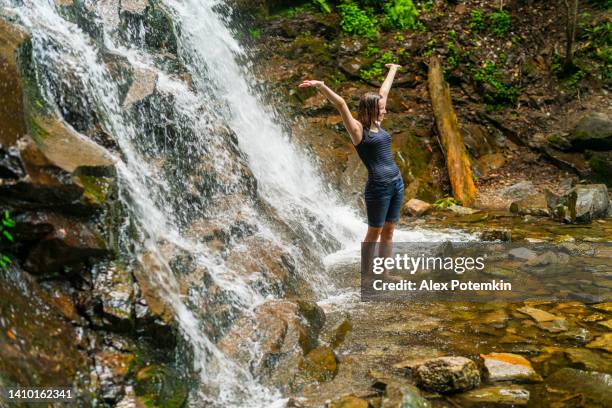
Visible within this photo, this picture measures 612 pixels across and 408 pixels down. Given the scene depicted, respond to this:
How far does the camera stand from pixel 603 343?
507cm

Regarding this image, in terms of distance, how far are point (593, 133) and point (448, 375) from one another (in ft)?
29.9

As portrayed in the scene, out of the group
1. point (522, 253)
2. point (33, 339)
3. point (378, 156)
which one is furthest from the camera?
point (522, 253)

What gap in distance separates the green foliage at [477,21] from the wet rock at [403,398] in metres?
11.5

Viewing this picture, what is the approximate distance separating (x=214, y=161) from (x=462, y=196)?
5573 mm

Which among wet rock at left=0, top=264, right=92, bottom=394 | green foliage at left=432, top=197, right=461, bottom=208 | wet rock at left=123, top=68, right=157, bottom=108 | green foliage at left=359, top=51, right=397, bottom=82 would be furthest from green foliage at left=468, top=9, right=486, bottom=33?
wet rock at left=0, top=264, right=92, bottom=394

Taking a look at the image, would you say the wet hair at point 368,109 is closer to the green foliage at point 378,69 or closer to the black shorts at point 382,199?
the black shorts at point 382,199

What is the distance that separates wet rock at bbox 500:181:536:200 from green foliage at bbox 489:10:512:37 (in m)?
4.15

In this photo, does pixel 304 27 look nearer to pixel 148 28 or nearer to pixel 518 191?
pixel 148 28

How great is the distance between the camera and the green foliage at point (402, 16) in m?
13.8

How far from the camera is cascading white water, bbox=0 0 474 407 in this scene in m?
4.84

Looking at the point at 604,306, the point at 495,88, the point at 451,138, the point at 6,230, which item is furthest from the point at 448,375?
the point at 495,88

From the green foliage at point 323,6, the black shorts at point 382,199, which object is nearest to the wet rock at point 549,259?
the black shorts at point 382,199

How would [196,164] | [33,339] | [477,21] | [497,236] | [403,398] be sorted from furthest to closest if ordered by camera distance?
[477,21]
[497,236]
[196,164]
[403,398]
[33,339]

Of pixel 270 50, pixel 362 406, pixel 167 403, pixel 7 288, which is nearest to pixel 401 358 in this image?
pixel 362 406
